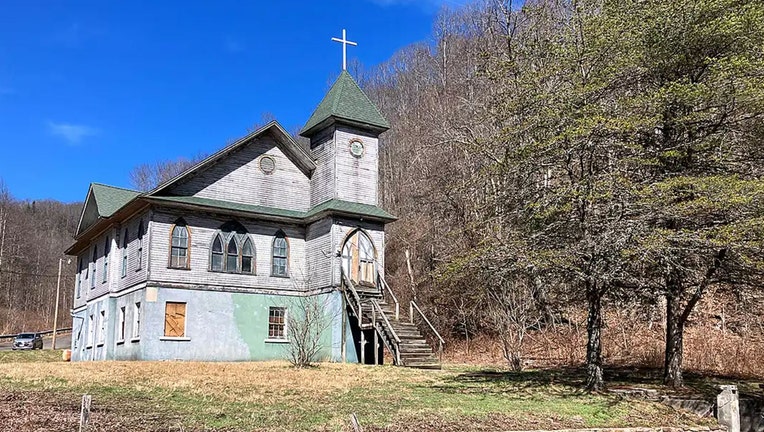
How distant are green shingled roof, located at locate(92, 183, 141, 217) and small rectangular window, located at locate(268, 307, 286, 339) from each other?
8.06 metres

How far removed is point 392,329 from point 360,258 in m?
4.11

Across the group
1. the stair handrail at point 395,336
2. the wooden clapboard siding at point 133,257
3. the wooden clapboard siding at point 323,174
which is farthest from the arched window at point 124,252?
the stair handrail at point 395,336

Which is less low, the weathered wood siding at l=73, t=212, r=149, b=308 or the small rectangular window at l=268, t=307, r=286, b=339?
the weathered wood siding at l=73, t=212, r=149, b=308

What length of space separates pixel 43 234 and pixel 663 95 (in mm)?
80634

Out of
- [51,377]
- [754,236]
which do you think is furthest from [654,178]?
[51,377]

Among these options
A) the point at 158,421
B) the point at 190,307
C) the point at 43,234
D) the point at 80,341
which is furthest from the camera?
the point at 43,234

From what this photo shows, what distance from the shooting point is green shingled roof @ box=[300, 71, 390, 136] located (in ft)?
84.3

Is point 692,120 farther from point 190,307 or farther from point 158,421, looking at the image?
point 190,307

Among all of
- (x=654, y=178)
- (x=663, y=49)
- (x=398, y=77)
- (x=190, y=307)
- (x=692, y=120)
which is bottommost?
(x=190, y=307)

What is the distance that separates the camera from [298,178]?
26.6 m

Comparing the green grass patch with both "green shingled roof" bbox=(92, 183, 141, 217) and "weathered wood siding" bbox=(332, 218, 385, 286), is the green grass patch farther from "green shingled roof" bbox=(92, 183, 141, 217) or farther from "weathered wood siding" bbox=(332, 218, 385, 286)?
"green shingled roof" bbox=(92, 183, 141, 217)

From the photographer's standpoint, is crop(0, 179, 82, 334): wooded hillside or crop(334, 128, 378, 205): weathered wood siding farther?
crop(0, 179, 82, 334): wooded hillside

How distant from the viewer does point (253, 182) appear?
25.4 m

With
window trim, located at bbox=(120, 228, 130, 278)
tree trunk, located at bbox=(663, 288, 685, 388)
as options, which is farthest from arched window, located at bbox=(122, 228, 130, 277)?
tree trunk, located at bbox=(663, 288, 685, 388)
